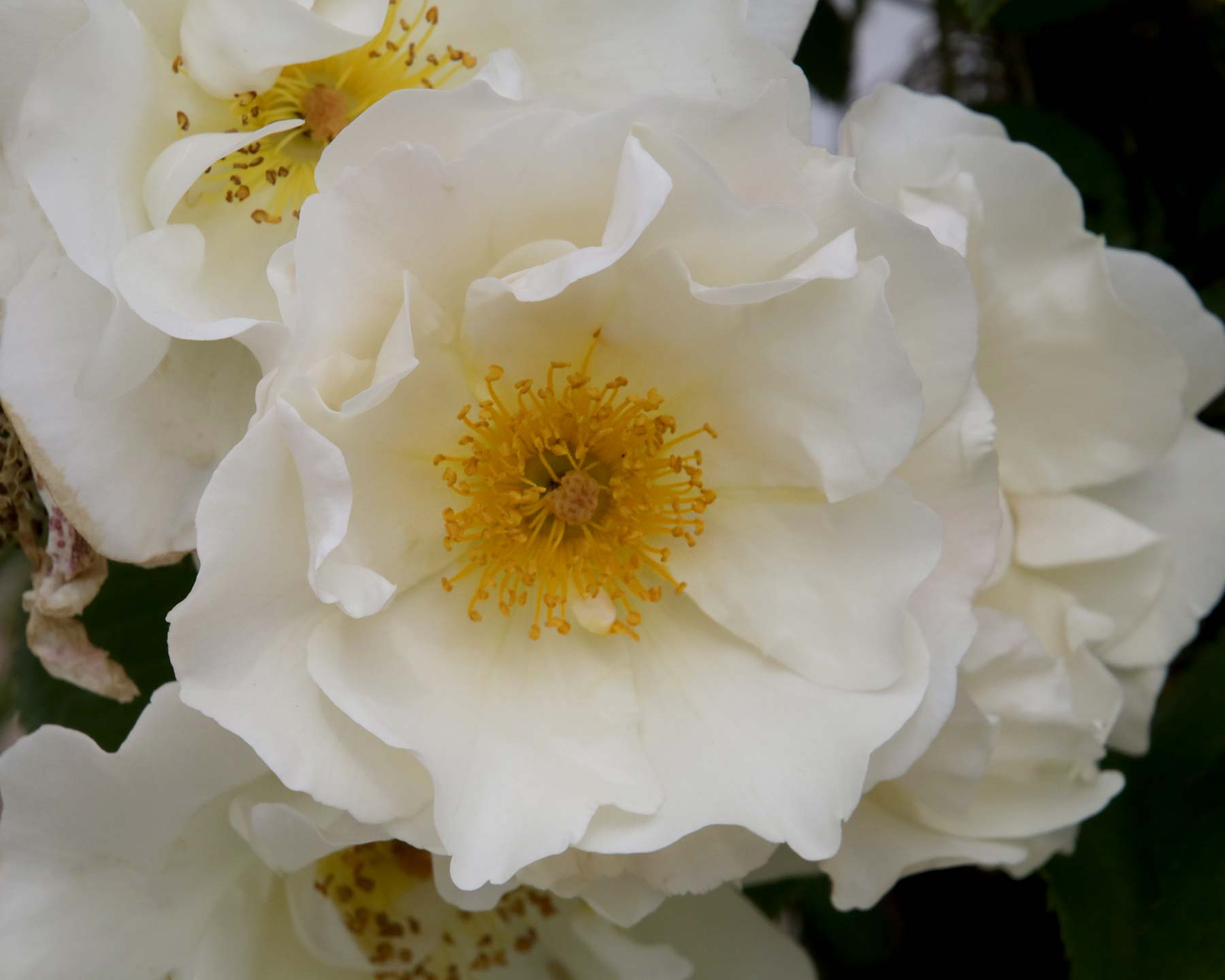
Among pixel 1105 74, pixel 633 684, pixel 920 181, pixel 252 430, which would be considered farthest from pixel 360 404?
pixel 1105 74

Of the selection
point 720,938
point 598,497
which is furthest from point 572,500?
point 720,938

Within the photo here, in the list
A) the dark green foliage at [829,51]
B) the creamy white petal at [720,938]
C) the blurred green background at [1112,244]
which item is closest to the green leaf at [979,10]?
the blurred green background at [1112,244]

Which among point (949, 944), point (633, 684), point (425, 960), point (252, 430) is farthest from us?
point (949, 944)

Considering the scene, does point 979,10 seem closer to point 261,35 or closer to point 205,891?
point 261,35

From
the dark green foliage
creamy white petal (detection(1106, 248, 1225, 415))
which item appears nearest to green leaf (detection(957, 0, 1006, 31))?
creamy white petal (detection(1106, 248, 1225, 415))

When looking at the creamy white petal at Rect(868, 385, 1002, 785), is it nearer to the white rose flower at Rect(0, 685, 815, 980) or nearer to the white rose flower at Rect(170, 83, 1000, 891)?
the white rose flower at Rect(170, 83, 1000, 891)

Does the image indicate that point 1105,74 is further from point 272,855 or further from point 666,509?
point 272,855
